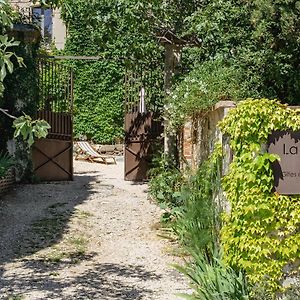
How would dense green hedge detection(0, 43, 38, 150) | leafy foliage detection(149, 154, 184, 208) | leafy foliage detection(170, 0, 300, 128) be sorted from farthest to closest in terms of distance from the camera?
dense green hedge detection(0, 43, 38, 150) < leafy foliage detection(149, 154, 184, 208) < leafy foliage detection(170, 0, 300, 128)

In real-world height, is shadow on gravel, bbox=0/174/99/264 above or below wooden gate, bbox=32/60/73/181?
below

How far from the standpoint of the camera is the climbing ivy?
4879 mm

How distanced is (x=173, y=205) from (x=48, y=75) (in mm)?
6159

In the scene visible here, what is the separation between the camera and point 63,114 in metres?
13.8

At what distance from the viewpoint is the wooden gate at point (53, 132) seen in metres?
13.2

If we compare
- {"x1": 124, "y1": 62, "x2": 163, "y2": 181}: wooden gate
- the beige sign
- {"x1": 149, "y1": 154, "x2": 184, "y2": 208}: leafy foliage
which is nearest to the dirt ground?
{"x1": 149, "y1": 154, "x2": 184, "y2": 208}: leafy foliage

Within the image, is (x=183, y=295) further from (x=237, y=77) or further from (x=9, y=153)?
(x=9, y=153)

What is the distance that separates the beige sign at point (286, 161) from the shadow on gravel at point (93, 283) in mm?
1860

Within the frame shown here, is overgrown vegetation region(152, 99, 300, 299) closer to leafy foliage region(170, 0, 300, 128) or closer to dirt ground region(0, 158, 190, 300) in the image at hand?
dirt ground region(0, 158, 190, 300)

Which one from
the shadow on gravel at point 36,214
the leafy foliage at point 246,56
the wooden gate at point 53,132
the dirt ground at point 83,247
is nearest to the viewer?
the dirt ground at point 83,247

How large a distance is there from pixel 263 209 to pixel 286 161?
1.53 ft

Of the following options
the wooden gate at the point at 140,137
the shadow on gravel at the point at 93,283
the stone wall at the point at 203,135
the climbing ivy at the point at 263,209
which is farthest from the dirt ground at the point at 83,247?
the wooden gate at the point at 140,137

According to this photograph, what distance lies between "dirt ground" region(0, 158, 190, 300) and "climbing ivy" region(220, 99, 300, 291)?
1.12 m

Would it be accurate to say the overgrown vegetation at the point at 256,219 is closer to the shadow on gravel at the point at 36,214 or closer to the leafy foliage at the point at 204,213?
the leafy foliage at the point at 204,213
